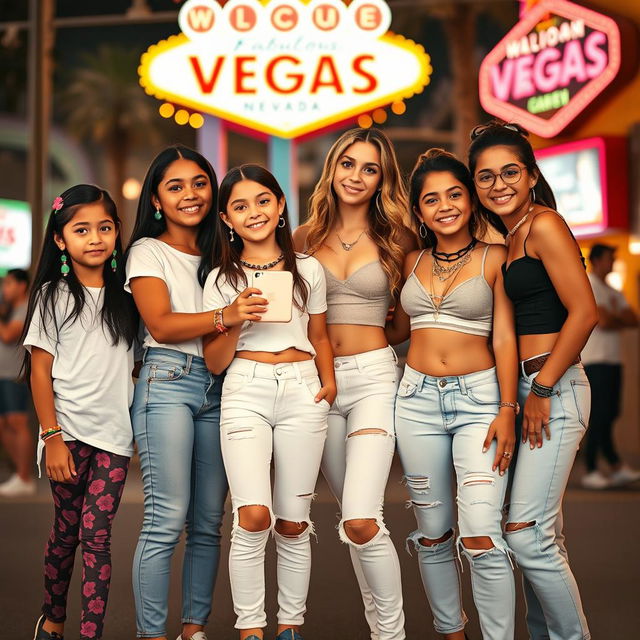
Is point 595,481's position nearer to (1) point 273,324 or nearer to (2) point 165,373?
(1) point 273,324

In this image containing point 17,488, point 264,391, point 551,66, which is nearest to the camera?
point 264,391

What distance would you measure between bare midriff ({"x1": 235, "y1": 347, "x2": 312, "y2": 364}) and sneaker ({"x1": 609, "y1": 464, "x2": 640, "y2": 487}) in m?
4.73

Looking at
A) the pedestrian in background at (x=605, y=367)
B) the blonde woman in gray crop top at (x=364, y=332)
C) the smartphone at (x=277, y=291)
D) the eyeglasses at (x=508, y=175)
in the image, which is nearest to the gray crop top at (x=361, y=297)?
the blonde woman in gray crop top at (x=364, y=332)

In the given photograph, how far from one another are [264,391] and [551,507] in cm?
100

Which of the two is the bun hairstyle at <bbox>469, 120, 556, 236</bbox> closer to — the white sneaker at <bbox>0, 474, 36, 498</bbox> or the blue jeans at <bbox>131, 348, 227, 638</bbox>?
the blue jeans at <bbox>131, 348, 227, 638</bbox>

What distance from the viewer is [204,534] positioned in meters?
3.44

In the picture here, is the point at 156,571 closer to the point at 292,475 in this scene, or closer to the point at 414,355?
the point at 292,475

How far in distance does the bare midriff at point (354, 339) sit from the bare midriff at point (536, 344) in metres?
0.53

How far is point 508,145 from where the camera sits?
10.5 ft

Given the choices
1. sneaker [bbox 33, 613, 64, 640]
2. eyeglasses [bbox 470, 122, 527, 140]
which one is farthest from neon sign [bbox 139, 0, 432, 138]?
sneaker [bbox 33, 613, 64, 640]

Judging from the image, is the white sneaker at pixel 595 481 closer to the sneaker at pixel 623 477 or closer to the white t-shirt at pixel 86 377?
the sneaker at pixel 623 477

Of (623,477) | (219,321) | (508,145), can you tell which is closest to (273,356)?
(219,321)

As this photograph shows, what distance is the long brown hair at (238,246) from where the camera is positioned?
3.28 m

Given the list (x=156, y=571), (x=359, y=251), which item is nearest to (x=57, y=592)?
(x=156, y=571)
